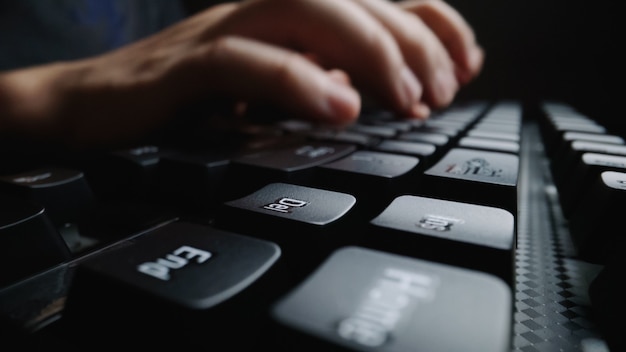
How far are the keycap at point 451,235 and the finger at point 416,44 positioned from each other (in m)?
0.53

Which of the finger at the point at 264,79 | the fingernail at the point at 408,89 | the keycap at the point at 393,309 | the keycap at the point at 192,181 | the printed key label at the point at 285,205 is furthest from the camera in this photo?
the fingernail at the point at 408,89

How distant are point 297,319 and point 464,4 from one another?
1602 mm

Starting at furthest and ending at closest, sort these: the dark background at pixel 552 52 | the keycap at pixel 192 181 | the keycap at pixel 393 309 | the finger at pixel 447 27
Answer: the dark background at pixel 552 52, the finger at pixel 447 27, the keycap at pixel 192 181, the keycap at pixel 393 309

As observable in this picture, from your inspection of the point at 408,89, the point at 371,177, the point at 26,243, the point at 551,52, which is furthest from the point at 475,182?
the point at 551,52

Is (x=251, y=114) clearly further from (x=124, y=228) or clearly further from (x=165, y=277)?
(x=165, y=277)

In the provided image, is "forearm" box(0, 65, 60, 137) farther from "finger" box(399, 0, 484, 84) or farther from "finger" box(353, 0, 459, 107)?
"finger" box(399, 0, 484, 84)

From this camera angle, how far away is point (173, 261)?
0.21 metres

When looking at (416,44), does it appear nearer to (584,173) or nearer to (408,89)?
(408,89)

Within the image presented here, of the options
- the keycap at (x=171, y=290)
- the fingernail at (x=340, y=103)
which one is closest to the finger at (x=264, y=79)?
the fingernail at (x=340, y=103)

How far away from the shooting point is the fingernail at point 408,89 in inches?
27.8

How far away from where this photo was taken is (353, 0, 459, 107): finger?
73cm

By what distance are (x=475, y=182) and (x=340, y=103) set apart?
10.2 inches

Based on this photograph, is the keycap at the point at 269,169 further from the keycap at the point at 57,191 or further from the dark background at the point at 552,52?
the dark background at the point at 552,52

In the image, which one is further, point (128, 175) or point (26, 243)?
point (128, 175)
